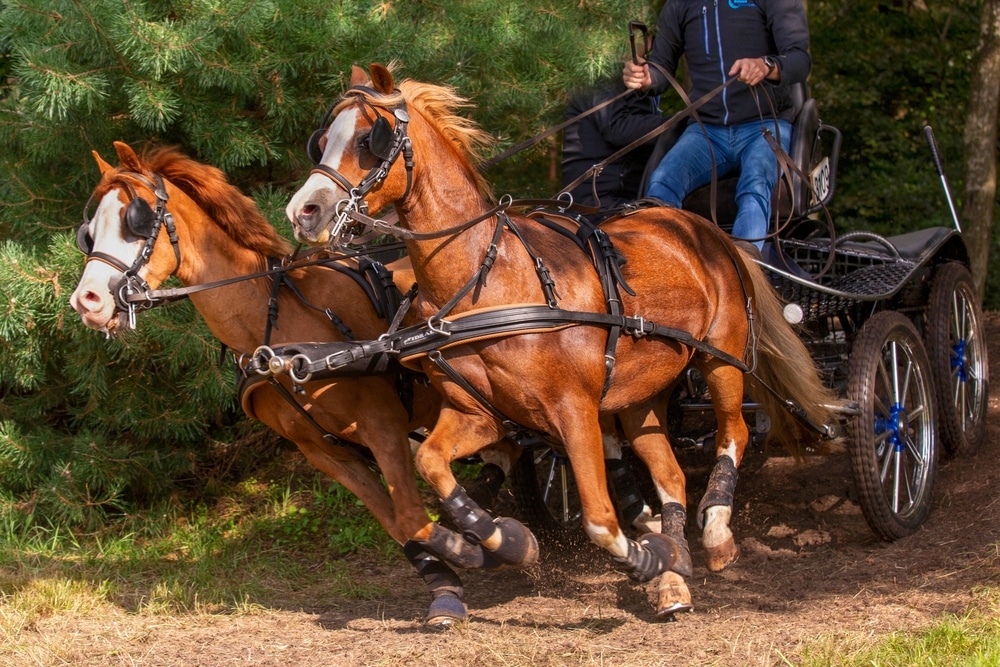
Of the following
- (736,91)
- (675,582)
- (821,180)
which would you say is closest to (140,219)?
(675,582)

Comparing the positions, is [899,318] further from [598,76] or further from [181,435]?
[181,435]

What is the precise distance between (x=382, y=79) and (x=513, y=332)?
1010mm

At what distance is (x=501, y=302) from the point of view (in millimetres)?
4094

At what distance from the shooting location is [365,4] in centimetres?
581

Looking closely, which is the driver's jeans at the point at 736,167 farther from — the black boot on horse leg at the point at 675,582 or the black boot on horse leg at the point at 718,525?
the black boot on horse leg at the point at 675,582

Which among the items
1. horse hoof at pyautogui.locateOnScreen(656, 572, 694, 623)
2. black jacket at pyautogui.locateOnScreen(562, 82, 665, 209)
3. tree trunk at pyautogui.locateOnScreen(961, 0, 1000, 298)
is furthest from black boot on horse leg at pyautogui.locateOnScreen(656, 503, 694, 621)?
tree trunk at pyautogui.locateOnScreen(961, 0, 1000, 298)

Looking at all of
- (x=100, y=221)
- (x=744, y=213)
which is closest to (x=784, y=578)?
(x=744, y=213)

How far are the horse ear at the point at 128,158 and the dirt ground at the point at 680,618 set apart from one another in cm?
196

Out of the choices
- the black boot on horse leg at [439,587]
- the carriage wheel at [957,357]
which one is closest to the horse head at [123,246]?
the black boot on horse leg at [439,587]

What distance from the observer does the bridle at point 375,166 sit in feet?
12.7

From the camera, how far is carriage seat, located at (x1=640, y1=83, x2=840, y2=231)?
18.6 ft

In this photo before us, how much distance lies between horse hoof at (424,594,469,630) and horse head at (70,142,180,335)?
167 cm

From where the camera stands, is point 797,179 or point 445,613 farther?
point 797,179

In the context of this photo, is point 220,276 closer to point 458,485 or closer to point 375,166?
point 375,166
